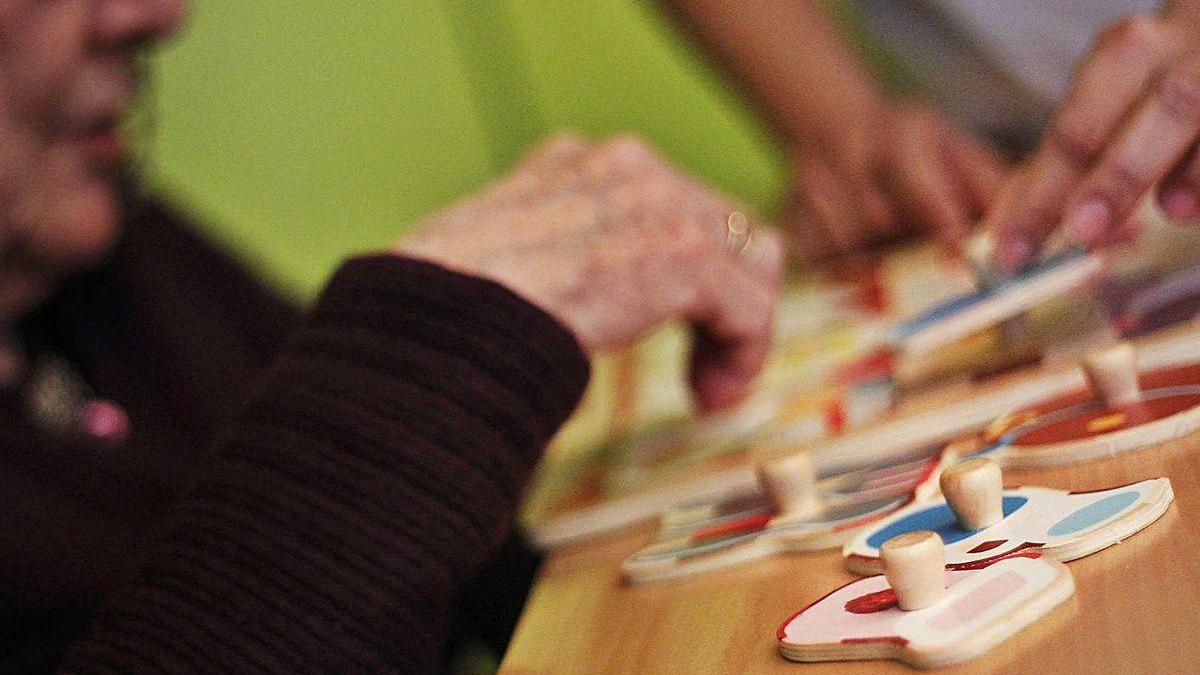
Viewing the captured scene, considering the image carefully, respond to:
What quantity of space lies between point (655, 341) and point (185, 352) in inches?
23.7

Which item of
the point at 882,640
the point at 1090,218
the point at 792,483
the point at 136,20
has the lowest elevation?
the point at 882,640

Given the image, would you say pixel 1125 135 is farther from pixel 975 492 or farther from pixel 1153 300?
pixel 975 492

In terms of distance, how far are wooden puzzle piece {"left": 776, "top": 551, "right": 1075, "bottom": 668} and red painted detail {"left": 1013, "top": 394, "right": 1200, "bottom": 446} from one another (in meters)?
0.13

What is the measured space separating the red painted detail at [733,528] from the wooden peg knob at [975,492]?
0.43 ft

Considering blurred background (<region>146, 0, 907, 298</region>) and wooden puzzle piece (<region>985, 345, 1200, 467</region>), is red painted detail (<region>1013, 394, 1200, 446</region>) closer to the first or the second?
wooden puzzle piece (<region>985, 345, 1200, 467</region>)

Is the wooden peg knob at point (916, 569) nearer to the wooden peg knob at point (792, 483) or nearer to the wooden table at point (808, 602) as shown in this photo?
the wooden table at point (808, 602)

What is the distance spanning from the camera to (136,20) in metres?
1.15

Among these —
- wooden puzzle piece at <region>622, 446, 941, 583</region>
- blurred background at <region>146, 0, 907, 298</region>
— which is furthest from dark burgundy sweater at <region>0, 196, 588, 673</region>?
blurred background at <region>146, 0, 907, 298</region>

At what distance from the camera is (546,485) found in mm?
945

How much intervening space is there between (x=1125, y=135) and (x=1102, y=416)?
220 mm

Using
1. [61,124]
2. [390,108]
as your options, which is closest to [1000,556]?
[61,124]

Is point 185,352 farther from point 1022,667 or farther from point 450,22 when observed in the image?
point 450,22

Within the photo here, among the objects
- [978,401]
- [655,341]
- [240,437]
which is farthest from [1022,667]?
[655,341]

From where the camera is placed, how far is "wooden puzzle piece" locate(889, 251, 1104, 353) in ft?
2.46
